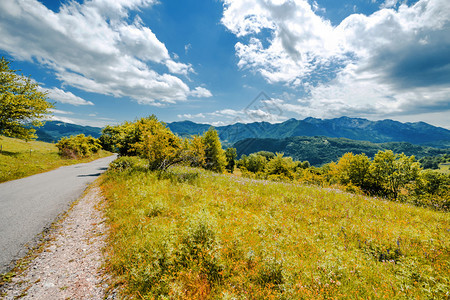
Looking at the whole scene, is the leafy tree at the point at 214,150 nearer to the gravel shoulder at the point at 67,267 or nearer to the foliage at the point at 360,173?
the foliage at the point at 360,173

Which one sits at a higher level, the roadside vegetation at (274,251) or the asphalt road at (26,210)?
the roadside vegetation at (274,251)

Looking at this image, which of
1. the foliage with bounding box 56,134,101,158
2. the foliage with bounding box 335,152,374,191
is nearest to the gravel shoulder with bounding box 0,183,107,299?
the foliage with bounding box 56,134,101,158

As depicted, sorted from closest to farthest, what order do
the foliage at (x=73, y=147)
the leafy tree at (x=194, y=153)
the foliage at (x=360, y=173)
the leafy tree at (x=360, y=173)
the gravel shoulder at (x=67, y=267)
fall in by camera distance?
the gravel shoulder at (x=67, y=267) < the leafy tree at (x=194, y=153) < the foliage at (x=360, y=173) < the leafy tree at (x=360, y=173) < the foliage at (x=73, y=147)

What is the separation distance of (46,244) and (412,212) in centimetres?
1723

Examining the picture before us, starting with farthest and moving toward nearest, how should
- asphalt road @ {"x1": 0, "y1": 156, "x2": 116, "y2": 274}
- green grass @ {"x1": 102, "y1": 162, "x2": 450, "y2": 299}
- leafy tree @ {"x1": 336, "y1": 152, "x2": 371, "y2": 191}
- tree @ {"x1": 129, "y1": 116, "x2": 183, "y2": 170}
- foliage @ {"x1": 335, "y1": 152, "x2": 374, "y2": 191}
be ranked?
leafy tree @ {"x1": 336, "y1": 152, "x2": 371, "y2": 191} → foliage @ {"x1": 335, "y1": 152, "x2": 374, "y2": 191} → tree @ {"x1": 129, "y1": 116, "x2": 183, "y2": 170} → asphalt road @ {"x1": 0, "y1": 156, "x2": 116, "y2": 274} → green grass @ {"x1": 102, "y1": 162, "x2": 450, "y2": 299}

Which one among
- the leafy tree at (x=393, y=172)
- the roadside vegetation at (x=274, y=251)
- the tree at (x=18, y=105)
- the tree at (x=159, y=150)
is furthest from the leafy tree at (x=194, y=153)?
the leafy tree at (x=393, y=172)

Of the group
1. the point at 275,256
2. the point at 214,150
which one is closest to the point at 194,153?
the point at 275,256

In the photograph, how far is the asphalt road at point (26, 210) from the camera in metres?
6.12

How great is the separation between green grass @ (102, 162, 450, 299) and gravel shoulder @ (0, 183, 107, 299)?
1.48 feet

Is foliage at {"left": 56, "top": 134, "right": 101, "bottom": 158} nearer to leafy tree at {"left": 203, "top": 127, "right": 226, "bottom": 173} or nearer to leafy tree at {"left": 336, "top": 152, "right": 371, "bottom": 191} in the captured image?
leafy tree at {"left": 203, "top": 127, "right": 226, "bottom": 173}

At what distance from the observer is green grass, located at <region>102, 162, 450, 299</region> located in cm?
377

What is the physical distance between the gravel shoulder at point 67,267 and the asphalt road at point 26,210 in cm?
63

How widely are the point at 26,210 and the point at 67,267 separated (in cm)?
702

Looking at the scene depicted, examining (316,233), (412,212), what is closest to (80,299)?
(316,233)
